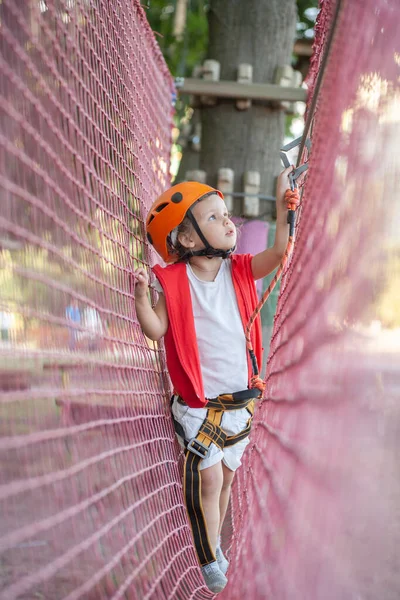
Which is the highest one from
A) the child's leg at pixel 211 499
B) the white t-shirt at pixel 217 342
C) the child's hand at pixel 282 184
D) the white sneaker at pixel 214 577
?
the child's hand at pixel 282 184

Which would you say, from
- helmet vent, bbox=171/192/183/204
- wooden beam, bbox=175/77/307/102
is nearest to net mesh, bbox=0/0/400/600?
helmet vent, bbox=171/192/183/204

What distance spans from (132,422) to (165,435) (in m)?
0.24

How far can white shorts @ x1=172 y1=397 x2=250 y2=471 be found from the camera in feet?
5.17

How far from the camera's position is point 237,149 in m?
2.78

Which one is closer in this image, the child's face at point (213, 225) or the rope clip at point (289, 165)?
the rope clip at point (289, 165)

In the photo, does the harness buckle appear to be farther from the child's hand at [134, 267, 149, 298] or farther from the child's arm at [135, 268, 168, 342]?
the child's hand at [134, 267, 149, 298]

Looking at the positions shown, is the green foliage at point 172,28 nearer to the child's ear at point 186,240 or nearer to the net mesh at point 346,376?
the child's ear at point 186,240

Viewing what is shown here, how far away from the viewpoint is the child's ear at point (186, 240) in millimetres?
1644

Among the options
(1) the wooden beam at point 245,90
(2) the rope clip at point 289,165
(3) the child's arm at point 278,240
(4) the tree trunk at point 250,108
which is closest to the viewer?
(2) the rope clip at point 289,165

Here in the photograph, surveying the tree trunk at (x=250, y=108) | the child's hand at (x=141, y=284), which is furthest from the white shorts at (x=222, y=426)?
the tree trunk at (x=250, y=108)

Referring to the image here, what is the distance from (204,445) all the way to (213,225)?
0.50 meters

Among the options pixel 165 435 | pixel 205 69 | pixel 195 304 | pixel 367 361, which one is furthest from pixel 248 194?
pixel 367 361

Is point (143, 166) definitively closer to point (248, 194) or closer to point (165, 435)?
point (165, 435)

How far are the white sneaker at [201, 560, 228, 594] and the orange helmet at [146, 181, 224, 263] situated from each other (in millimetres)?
703
